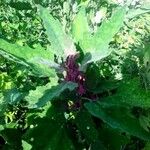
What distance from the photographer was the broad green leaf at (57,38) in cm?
123

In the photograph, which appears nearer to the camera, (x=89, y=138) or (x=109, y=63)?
(x=89, y=138)

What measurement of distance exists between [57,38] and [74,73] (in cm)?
13

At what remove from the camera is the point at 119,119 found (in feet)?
3.65

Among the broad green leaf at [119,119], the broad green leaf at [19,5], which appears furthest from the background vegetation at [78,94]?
the broad green leaf at [19,5]

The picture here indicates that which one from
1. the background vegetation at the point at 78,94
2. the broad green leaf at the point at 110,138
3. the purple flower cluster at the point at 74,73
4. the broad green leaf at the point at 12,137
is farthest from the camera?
the broad green leaf at the point at 12,137

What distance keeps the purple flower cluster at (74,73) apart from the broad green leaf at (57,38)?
0.02 metres

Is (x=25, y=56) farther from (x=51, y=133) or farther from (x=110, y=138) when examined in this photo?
(x=110, y=138)

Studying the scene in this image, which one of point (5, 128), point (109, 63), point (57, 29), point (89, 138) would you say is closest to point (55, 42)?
point (57, 29)

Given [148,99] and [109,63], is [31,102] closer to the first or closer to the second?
[148,99]

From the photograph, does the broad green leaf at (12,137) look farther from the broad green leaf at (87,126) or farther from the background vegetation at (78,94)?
the broad green leaf at (87,126)

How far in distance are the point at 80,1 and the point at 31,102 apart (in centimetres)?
88

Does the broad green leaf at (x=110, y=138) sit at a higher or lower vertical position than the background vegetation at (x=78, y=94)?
lower

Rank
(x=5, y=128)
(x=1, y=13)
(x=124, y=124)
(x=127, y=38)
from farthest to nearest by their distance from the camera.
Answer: (x=127, y=38), (x=1, y=13), (x=5, y=128), (x=124, y=124)

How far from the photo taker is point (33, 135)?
1.27 metres
